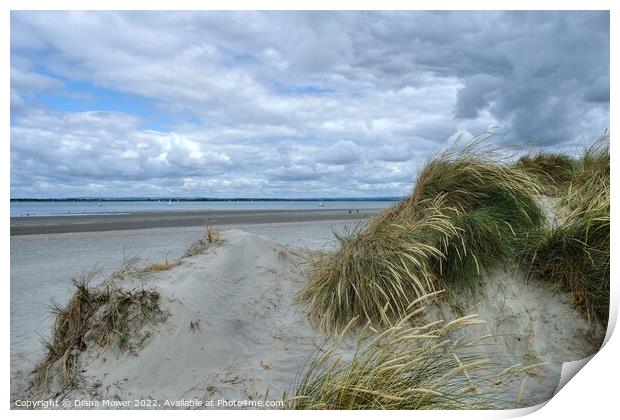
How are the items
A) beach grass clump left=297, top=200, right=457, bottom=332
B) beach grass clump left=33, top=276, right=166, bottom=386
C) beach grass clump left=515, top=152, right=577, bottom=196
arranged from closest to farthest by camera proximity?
1. beach grass clump left=33, top=276, right=166, bottom=386
2. beach grass clump left=297, top=200, right=457, bottom=332
3. beach grass clump left=515, top=152, right=577, bottom=196

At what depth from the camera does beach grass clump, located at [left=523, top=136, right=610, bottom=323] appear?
15.6 feet

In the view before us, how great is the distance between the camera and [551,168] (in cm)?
773

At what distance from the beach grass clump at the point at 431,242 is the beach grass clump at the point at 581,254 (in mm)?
280

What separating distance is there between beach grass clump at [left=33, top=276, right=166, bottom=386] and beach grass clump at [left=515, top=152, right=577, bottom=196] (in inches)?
224

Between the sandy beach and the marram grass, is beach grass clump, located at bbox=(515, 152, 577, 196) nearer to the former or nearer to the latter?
the sandy beach

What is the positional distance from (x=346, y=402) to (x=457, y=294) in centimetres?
230

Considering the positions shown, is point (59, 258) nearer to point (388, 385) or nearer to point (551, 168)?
point (388, 385)

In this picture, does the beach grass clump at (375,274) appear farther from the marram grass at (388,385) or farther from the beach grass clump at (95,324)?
the beach grass clump at (95,324)

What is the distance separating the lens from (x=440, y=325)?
14.6ft

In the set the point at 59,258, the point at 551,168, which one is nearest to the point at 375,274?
the point at 551,168

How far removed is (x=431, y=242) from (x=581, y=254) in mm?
1550

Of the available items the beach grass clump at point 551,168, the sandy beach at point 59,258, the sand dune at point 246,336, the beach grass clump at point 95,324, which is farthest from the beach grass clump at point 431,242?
the beach grass clump at point 95,324

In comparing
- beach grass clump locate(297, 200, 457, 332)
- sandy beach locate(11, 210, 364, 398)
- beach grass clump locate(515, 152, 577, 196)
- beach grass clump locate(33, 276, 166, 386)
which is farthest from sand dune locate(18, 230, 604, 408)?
beach grass clump locate(515, 152, 577, 196)
